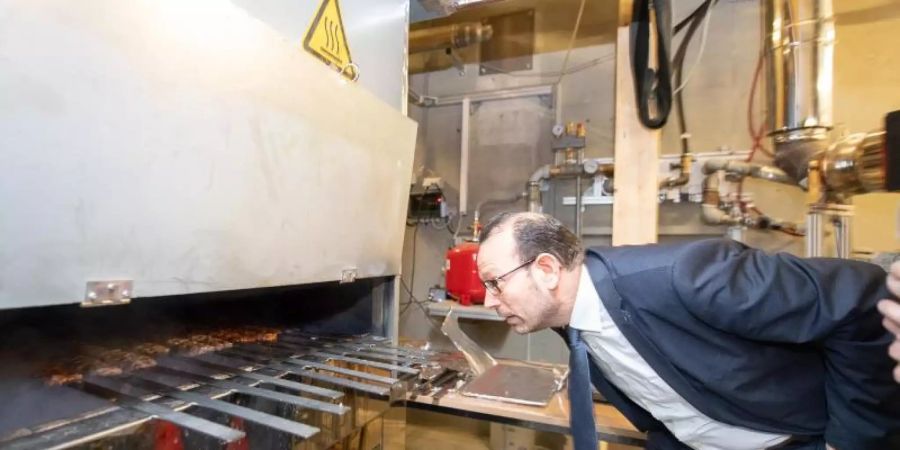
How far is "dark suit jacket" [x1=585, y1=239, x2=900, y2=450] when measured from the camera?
809 millimetres

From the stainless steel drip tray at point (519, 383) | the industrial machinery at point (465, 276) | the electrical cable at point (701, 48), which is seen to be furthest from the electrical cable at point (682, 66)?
the stainless steel drip tray at point (519, 383)

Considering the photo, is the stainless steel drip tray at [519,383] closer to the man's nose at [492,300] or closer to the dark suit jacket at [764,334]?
the man's nose at [492,300]

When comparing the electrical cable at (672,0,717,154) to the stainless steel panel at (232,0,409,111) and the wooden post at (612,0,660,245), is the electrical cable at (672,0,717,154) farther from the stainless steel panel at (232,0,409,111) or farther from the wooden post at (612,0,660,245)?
the stainless steel panel at (232,0,409,111)

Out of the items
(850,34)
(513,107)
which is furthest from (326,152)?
(850,34)

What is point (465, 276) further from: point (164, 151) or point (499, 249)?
point (164, 151)

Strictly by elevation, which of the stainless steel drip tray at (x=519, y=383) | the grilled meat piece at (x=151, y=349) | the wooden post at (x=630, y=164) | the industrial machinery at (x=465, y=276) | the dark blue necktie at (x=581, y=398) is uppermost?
the wooden post at (x=630, y=164)

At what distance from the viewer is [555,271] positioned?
99 cm

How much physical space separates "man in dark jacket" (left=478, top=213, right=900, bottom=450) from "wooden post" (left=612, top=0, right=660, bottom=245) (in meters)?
0.83

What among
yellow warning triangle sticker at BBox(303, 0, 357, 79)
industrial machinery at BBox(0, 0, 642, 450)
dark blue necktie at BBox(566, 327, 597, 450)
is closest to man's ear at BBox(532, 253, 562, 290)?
dark blue necktie at BBox(566, 327, 597, 450)

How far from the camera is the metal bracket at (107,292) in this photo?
595 mm

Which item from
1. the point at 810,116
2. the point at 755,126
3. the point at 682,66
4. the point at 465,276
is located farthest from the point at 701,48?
the point at 465,276

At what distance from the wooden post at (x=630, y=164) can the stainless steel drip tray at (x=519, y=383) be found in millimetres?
608

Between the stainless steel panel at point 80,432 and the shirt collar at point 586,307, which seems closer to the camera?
the stainless steel panel at point 80,432

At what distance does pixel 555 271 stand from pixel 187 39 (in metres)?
0.83
